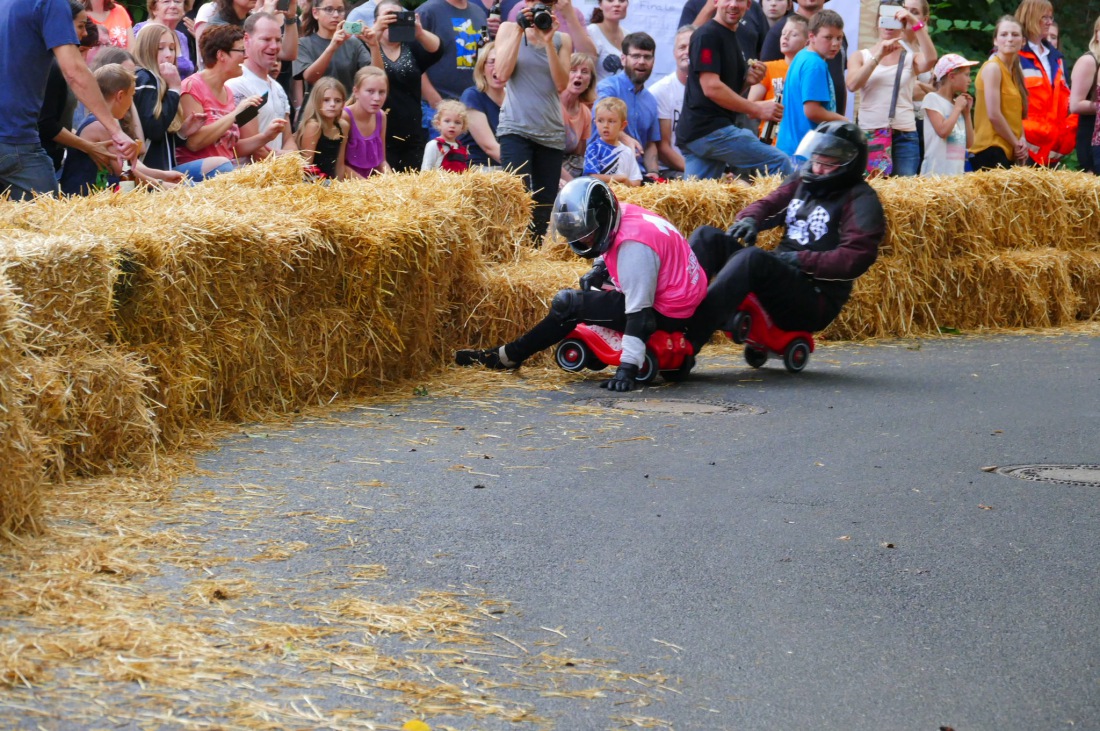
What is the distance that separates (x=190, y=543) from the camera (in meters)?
4.98

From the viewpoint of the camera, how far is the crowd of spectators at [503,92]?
9.22 meters

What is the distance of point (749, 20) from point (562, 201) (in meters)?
6.42

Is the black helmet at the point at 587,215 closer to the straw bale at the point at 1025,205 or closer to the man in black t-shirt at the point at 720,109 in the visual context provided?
the man in black t-shirt at the point at 720,109

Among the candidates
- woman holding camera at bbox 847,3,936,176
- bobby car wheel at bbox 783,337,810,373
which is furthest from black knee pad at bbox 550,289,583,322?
woman holding camera at bbox 847,3,936,176

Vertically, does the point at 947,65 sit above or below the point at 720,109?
above

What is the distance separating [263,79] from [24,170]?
2.53 metres

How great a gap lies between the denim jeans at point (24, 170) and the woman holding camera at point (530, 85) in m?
3.59

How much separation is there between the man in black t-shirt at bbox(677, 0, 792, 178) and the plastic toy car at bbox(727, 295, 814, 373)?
2850mm

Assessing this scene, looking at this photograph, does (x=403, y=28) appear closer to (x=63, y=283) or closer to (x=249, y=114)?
(x=249, y=114)

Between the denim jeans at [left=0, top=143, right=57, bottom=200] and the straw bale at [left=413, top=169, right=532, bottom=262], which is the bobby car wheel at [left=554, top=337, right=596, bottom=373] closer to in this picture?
the straw bale at [left=413, top=169, right=532, bottom=262]

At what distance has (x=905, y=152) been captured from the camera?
13305mm

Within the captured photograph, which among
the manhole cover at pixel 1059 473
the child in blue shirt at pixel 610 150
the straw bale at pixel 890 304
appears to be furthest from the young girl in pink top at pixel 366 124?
the manhole cover at pixel 1059 473

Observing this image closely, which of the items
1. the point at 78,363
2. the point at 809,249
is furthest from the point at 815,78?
the point at 78,363

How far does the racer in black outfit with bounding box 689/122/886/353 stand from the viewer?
891 cm
